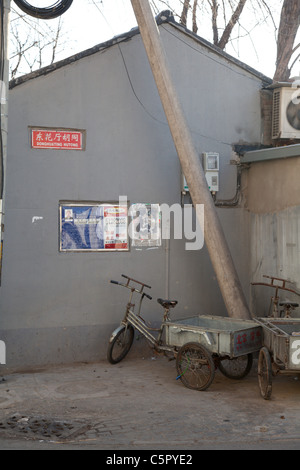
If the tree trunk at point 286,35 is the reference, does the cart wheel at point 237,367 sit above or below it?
below

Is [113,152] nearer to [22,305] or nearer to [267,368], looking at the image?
[22,305]

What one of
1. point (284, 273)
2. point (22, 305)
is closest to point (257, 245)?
point (284, 273)

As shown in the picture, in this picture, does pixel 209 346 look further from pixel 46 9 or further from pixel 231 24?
pixel 231 24

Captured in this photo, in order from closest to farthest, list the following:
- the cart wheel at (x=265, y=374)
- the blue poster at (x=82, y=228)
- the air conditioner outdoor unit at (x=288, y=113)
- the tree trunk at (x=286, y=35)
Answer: the cart wheel at (x=265, y=374) → the blue poster at (x=82, y=228) → the air conditioner outdoor unit at (x=288, y=113) → the tree trunk at (x=286, y=35)

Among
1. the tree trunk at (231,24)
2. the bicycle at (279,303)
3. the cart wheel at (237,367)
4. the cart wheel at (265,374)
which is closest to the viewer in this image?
the cart wheel at (265,374)

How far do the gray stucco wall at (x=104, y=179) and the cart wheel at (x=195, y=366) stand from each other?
1840 mm

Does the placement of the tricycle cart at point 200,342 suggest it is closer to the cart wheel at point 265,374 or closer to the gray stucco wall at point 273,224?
the cart wheel at point 265,374

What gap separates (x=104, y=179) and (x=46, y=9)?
2705 mm

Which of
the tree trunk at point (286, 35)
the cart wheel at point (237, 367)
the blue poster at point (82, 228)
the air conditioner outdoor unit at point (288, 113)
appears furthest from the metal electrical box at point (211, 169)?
the tree trunk at point (286, 35)

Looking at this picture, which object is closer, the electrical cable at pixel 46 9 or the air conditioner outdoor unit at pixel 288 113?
the electrical cable at pixel 46 9

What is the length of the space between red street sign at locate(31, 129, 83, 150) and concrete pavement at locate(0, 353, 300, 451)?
11.4ft

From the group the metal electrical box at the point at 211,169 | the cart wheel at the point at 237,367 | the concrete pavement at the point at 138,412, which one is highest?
the metal electrical box at the point at 211,169

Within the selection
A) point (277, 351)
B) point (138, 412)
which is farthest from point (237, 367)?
point (138, 412)

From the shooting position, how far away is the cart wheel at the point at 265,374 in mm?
6926
